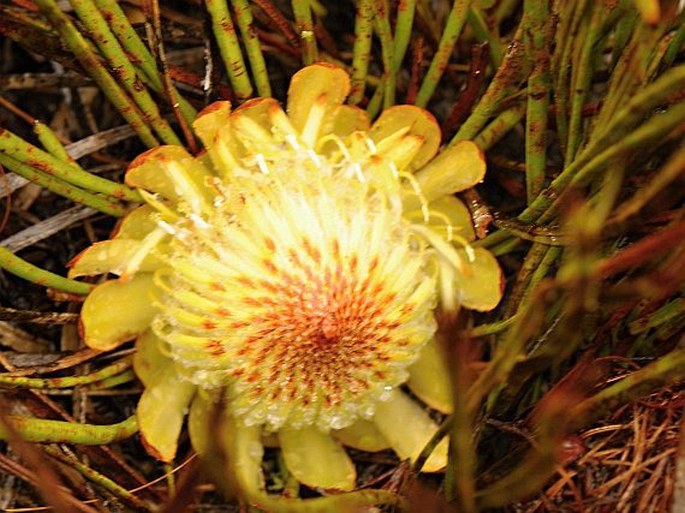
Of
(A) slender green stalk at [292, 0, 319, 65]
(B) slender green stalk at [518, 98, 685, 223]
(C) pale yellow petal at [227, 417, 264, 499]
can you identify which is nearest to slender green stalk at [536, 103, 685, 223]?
(B) slender green stalk at [518, 98, 685, 223]

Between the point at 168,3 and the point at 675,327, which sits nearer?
the point at 675,327

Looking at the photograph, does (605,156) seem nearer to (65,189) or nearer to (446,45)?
(446,45)

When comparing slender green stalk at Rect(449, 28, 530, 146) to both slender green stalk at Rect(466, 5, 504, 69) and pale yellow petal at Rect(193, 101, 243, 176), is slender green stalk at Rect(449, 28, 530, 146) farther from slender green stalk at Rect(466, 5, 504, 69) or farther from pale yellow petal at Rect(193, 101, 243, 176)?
pale yellow petal at Rect(193, 101, 243, 176)

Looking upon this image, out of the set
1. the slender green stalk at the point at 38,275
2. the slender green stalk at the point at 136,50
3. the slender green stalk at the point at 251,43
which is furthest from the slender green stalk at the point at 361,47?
the slender green stalk at the point at 38,275

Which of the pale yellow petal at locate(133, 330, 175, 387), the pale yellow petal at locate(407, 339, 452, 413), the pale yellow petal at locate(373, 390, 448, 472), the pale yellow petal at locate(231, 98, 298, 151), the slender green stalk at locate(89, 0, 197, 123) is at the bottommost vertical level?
the pale yellow petal at locate(373, 390, 448, 472)

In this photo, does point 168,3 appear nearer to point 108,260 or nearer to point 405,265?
point 108,260

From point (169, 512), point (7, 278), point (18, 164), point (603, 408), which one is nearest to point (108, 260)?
point (18, 164)

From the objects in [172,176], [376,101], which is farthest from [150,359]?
[376,101]

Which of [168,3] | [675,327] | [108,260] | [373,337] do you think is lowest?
[675,327]
